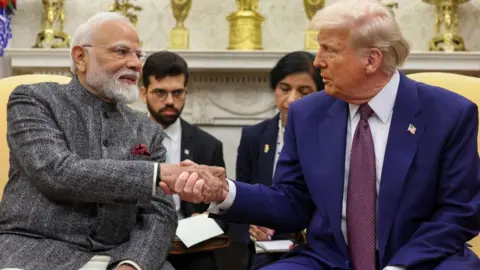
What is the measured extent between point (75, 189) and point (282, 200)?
0.69 meters

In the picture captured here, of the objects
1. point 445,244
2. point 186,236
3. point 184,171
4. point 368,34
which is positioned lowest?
point 186,236

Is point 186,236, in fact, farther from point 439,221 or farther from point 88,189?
point 439,221

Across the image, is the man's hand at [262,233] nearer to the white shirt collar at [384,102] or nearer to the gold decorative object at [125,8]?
the white shirt collar at [384,102]

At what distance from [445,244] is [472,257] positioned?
12cm

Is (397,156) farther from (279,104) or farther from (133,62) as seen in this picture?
(279,104)

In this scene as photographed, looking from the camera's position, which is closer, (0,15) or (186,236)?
(186,236)

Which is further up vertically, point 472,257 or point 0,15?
point 0,15

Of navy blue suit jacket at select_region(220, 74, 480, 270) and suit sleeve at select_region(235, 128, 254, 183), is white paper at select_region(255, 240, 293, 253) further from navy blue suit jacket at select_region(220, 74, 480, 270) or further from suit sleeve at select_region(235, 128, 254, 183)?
suit sleeve at select_region(235, 128, 254, 183)

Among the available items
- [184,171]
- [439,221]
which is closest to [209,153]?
[184,171]

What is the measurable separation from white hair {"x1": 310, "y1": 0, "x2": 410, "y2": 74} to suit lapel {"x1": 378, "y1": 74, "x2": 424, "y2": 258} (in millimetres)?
161

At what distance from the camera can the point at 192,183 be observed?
2506 mm

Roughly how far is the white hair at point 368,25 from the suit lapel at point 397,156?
161 mm

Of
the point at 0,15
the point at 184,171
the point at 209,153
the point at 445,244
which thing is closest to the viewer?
the point at 445,244

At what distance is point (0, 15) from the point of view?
5125 millimetres
